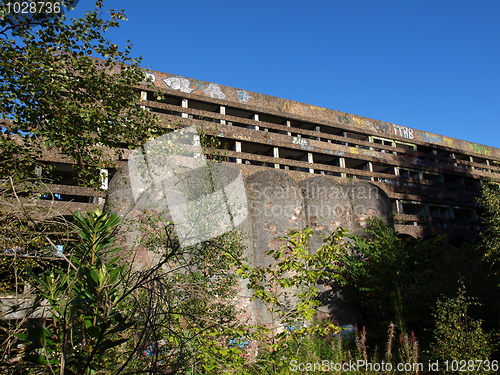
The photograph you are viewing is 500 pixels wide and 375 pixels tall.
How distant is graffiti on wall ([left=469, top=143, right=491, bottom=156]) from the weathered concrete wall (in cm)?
3404

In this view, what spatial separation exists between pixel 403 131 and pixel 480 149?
12.4m

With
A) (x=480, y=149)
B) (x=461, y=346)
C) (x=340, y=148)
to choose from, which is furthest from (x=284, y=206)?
(x=480, y=149)

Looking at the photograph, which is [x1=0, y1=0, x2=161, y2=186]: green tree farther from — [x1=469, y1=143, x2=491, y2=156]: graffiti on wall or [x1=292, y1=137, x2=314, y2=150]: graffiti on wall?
[x1=469, y1=143, x2=491, y2=156]: graffiti on wall

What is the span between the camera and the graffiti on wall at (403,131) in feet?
126

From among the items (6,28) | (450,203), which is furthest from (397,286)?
(450,203)

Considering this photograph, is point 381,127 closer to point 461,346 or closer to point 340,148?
point 340,148

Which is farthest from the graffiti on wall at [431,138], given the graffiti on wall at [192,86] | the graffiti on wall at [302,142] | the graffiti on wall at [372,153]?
the graffiti on wall at [192,86]

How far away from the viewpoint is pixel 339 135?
35469 mm

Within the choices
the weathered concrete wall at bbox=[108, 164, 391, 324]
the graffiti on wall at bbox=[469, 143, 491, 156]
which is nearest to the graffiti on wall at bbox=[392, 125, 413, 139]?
the graffiti on wall at bbox=[469, 143, 491, 156]

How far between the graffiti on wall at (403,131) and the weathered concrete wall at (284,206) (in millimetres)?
24852

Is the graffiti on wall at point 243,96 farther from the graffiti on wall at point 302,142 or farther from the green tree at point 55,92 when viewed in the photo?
the green tree at point 55,92

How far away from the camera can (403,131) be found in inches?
1523

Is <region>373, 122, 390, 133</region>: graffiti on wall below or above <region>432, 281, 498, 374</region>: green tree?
above

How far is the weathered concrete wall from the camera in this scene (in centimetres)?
1252
